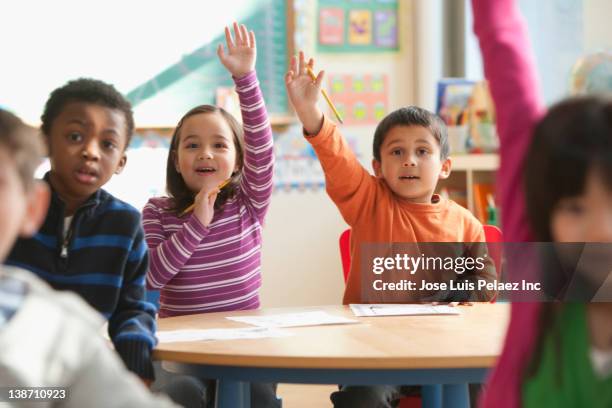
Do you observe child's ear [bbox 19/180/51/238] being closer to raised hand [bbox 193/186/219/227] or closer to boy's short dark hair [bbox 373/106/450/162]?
raised hand [bbox 193/186/219/227]

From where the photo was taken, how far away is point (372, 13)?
4305 millimetres

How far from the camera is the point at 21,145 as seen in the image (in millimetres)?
922

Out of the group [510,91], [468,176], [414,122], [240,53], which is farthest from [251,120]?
[468,176]

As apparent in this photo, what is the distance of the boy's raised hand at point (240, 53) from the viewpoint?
7.14 feet

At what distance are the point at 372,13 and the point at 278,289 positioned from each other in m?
1.43

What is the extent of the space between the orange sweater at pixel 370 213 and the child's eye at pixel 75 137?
79 centimetres

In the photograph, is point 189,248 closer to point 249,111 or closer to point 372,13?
point 249,111

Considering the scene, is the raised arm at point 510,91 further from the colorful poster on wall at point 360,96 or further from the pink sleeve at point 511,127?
the colorful poster on wall at point 360,96

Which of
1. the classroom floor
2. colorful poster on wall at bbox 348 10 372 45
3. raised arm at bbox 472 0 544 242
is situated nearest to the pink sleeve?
raised arm at bbox 472 0 544 242

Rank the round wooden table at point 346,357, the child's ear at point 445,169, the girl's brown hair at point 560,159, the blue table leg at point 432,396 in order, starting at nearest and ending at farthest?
the girl's brown hair at point 560,159 → the round wooden table at point 346,357 → the blue table leg at point 432,396 → the child's ear at point 445,169

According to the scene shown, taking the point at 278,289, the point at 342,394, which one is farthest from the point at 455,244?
the point at 278,289

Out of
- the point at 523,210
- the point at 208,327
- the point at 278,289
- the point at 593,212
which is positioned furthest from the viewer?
the point at 278,289

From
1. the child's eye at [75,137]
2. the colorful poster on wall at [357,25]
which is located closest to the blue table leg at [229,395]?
the child's eye at [75,137]

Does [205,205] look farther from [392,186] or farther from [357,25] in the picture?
[357,25]
